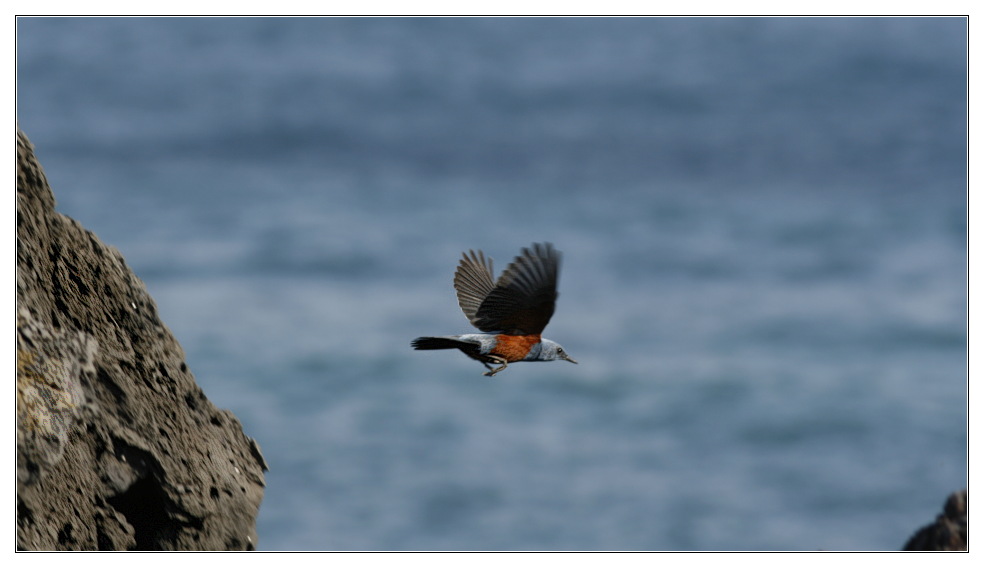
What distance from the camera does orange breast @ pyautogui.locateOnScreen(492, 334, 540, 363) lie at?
10.2m

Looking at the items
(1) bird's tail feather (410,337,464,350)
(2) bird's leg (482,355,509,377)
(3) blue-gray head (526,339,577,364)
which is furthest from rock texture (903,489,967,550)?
(1) bird's tail feather (410,337,464,350)

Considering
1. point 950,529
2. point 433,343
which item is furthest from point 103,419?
point 950,529

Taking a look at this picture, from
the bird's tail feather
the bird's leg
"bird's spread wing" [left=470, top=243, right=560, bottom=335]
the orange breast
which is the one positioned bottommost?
the bird's tail feather

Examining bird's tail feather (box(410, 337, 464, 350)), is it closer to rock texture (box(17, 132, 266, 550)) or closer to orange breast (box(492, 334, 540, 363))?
orange breast (box(492, 334, 540, 363))

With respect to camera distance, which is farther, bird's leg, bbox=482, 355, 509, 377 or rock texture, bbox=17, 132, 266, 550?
bird's leg, bbox=482, 355, 509, 377

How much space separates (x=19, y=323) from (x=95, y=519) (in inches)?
53.1

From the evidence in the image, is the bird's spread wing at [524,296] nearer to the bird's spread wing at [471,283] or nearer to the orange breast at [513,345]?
the orange breast at [513,345]

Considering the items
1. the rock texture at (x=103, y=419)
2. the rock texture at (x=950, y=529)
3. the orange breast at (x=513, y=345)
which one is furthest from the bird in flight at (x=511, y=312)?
the rock texture at (x=950, y=529)

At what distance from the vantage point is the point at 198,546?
766 cm

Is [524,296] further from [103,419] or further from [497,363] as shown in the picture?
[103,419]

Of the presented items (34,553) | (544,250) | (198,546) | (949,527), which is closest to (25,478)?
(34,553)

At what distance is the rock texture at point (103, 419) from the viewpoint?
668 cm

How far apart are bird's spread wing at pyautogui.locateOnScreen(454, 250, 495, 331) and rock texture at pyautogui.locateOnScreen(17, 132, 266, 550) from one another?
10.9ft

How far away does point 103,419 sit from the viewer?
281 inches
